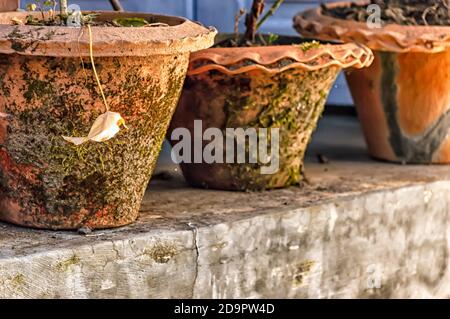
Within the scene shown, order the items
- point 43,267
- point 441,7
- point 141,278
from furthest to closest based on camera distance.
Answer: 1. point 441,7
2. point 141,278
3. point 43,267

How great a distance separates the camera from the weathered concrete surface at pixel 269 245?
7.91ft

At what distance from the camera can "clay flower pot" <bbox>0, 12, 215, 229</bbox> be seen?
7.57 feet

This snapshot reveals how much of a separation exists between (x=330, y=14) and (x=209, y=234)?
130 cm

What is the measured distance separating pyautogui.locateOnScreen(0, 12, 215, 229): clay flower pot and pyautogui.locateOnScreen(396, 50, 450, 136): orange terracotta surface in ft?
3.48

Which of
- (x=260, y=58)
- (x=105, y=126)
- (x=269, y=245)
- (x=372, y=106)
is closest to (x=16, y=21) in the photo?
(x=105, y=126)

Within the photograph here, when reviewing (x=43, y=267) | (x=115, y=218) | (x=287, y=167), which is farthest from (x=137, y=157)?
(x=287, y=167)

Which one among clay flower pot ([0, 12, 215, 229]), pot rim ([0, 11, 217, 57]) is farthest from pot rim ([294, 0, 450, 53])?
pot rim ([0, 11, 217, 57])

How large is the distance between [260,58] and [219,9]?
55.6 inches

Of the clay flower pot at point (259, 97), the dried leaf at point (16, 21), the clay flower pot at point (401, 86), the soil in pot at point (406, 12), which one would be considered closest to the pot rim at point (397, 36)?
the clay flower pot at point (401, 86)

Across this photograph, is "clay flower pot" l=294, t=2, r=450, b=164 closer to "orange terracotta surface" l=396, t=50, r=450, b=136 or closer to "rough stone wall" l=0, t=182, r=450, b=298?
"orange terracotta surface" l=396, t=50, r=450, b=136

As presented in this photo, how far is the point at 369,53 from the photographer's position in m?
3.00

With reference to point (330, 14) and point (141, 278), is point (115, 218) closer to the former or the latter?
point (141, 278)

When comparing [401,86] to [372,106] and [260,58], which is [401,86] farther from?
[260,58]

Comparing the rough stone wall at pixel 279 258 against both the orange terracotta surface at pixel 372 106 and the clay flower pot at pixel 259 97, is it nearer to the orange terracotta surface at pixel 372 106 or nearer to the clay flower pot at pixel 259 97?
the clay flower pot at pixel 259 97
